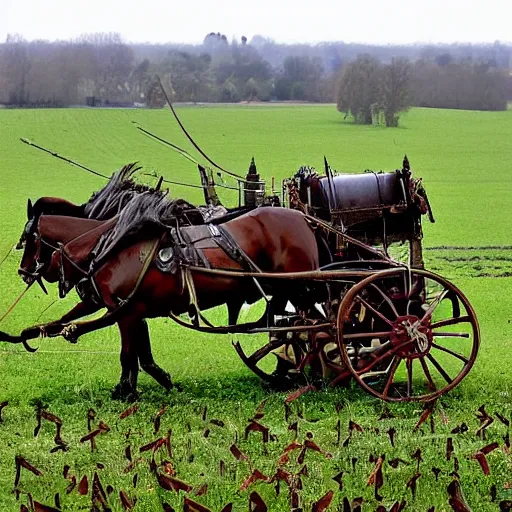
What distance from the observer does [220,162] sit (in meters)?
35.6

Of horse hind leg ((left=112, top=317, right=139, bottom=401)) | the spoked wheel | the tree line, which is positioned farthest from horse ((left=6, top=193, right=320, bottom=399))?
the tree line

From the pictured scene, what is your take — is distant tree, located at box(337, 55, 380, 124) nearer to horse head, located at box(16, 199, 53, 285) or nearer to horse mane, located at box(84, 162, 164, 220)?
horse mane, located at box(84, 162, 164, 220)

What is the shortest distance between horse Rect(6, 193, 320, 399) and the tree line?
142 inches

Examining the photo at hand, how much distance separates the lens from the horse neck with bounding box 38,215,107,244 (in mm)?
9078

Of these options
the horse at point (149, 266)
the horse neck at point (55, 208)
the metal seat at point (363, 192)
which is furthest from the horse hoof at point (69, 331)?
the metal seat at point (363, 192)

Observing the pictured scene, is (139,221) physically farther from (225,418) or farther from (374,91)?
(374,91)

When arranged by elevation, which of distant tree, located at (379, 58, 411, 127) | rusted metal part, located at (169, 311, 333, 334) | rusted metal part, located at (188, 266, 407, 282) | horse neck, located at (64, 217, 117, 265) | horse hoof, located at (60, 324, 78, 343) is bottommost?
horse hoof, located at (60, 324, 78, 343)

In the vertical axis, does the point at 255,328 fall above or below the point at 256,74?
below

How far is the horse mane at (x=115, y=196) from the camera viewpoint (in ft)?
31.7

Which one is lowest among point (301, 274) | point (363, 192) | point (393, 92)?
point (301, 274)

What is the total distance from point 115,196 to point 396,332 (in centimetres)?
308

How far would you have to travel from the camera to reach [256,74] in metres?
36.5

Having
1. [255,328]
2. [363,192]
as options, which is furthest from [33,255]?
[363,192]

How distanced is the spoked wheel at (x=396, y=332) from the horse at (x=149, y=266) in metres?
0.66
